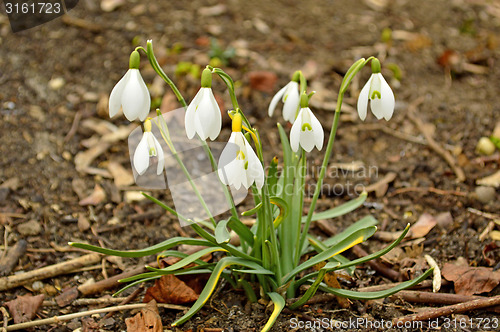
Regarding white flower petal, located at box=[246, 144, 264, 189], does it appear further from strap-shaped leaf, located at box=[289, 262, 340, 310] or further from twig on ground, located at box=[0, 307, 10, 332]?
twig on ground, located at box=[0, 307, 10, 332]

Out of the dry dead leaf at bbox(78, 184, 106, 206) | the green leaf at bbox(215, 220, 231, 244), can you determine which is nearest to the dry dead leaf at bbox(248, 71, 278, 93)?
the dry dead leaf at bbox(78, 184, 106, 206)

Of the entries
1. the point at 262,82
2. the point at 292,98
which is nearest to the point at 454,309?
the point at 292,98

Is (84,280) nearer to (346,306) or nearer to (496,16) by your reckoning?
(346,306)

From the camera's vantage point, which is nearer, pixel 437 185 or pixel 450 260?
pixel 450 260

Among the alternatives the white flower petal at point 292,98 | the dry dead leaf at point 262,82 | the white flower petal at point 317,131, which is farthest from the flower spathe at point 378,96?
the dry dead leaf at point 262,82

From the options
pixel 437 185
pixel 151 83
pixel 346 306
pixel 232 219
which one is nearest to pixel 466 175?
pixel 437 185

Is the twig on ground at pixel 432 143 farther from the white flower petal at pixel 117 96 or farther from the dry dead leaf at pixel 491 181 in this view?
the white flower petal at pixel 117 96
